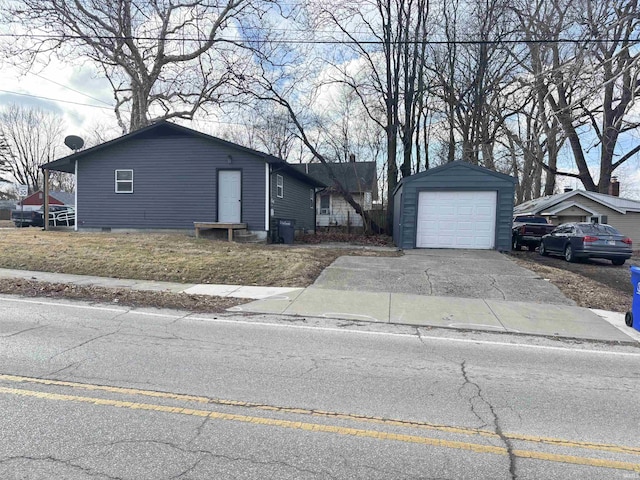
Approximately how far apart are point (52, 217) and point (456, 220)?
86.6 feet

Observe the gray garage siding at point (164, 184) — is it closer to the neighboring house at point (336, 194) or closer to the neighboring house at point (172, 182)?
the neighboring house at point (172, 182)

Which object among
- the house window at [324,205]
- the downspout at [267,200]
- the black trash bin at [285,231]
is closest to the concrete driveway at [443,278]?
the downspout at [267,200]

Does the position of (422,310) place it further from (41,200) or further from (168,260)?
(41,200)

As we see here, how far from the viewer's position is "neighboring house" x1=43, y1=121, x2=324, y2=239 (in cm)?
1722

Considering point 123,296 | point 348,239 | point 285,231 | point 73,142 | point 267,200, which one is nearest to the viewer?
point 123,296

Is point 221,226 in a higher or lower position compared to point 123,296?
higher

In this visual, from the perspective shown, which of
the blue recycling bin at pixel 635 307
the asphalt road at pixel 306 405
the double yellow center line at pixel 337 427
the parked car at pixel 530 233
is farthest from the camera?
the parked car at pixel 530 233

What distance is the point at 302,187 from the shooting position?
23438mm

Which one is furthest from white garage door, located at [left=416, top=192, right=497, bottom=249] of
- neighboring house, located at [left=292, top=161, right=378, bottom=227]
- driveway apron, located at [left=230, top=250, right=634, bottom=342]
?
neighboring house, located at [left=292, top=161, right=378, bottom=227]

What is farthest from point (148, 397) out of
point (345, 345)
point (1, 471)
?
point (345, 345)

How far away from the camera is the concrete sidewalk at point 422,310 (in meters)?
6.62

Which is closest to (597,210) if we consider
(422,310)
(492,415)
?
(422,310)

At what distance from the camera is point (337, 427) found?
3139 mm

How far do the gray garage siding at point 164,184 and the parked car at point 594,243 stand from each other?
1238 cm
